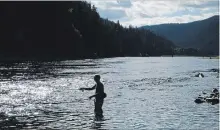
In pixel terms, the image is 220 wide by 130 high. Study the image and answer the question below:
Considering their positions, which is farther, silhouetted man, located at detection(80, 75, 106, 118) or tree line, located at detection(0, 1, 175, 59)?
tree line, located at detection(0, 1, 175, 59)

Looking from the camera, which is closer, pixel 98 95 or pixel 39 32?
pixel 98 95

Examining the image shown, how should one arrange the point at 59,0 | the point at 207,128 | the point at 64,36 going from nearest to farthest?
1. the point at 207,128
2. the point at 64,36
3. the point at 59,0

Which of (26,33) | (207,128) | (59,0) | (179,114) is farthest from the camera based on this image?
(59,0)

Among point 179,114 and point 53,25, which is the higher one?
point 53,25

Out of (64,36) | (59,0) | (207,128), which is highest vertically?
(59,0)

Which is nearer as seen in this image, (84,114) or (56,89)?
(84,114)

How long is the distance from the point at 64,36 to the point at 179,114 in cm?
14040

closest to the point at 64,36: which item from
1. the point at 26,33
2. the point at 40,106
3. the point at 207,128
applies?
the point at 26,33

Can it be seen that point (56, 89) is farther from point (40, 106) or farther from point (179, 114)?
point (179, 114)

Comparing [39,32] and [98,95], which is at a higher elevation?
[39,32]

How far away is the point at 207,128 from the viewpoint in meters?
28.8

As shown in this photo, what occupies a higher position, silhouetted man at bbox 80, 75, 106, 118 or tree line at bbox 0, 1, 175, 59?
tree line at bbox 0, 1, 175, 59

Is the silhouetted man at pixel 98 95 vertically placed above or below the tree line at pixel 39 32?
below

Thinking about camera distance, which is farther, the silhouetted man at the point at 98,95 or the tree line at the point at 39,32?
the tree line at the point at 39,32
